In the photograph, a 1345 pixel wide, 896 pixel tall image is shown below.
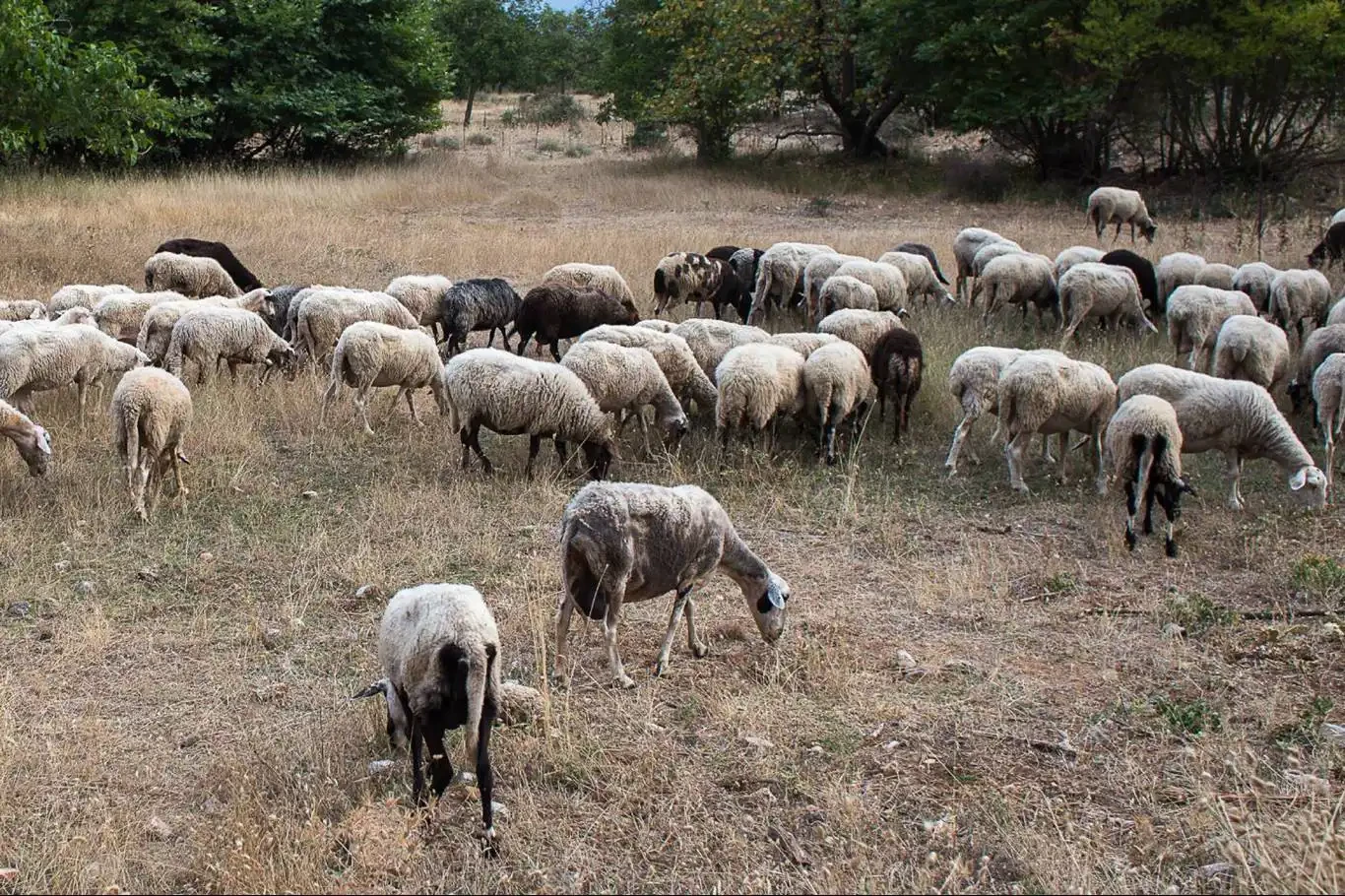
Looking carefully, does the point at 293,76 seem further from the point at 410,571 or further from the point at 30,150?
the point at 410,571

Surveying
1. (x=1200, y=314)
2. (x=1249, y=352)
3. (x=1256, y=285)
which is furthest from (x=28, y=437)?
(x=1256, y=285)

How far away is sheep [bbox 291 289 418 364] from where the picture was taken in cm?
1164

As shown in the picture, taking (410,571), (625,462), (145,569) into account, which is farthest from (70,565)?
(625,462)

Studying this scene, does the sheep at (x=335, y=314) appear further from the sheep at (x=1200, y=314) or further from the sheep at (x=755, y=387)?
the sheep at (x=1200, y=314)

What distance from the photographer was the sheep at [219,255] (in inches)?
579

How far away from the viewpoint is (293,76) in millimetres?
26781

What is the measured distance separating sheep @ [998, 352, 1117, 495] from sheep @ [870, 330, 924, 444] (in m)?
1.21

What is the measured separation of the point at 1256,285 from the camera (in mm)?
13234

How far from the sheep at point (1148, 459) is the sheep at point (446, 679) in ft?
16.3

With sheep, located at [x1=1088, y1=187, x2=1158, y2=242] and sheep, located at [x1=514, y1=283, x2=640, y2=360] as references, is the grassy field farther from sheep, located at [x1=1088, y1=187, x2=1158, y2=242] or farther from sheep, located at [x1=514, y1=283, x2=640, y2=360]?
sheep, located at [x1=1088, y1=187, x2=1158, y2=242]

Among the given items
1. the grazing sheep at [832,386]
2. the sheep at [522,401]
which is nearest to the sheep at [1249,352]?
the grazing sheep at [832,386]

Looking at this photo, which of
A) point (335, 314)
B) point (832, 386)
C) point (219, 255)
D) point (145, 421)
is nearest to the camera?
point (145, 421)

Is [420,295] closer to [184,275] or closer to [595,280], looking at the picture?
[595,280]

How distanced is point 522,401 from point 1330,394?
639 cm
